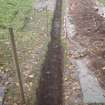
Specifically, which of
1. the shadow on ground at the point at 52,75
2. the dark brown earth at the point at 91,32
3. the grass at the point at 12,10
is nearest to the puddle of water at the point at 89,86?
the dark brown earth at the point at 91,32

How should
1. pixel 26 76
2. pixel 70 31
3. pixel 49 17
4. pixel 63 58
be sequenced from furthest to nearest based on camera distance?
pixel 49 17 → pixel 70 31 → pixel 63 58 → pixel 26 76

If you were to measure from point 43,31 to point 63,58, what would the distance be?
243 centimetres

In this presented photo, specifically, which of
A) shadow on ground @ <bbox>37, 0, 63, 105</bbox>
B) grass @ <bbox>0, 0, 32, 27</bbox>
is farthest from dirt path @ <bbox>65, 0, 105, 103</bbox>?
grass @ <bbox>0, 0, 32, 27</bbox>

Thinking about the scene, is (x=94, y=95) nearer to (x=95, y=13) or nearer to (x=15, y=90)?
(x=15, y=90)

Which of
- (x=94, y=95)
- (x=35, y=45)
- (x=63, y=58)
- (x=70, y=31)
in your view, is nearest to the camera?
(x=94, y=95)

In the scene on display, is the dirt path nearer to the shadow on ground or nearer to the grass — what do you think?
the shadow on ground

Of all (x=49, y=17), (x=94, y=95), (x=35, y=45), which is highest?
(x=49, y=17)

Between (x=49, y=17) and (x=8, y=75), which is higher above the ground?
(x=49, y=17)

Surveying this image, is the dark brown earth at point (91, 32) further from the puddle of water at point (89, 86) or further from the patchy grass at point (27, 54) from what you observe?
the patchy grass at point (27, 54)

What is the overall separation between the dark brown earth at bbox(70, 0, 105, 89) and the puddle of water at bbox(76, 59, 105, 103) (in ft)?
0.62

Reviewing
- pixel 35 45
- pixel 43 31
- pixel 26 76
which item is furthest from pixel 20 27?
pixel 26 76

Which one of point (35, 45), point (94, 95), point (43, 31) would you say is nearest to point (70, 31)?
point (43, 31)

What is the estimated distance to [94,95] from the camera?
6867 mm

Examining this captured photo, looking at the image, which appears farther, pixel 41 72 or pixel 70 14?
pixel 70 14
